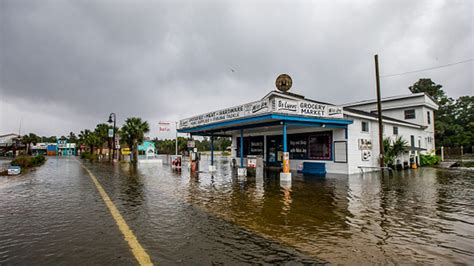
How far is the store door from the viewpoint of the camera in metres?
22.9

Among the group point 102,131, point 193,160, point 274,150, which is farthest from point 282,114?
point 102,131

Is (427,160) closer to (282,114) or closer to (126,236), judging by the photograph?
(282,114)

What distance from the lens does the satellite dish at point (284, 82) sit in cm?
2159

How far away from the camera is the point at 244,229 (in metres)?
5.58


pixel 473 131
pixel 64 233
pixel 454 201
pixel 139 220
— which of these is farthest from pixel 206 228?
pixel 473 131

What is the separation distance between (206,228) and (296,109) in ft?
34.2

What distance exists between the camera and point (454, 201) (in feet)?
27.5

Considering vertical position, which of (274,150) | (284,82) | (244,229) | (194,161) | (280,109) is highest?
(284,82)

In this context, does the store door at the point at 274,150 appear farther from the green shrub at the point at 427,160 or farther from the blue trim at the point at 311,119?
the green shrub at the point at 427,160

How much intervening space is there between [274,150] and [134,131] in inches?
863

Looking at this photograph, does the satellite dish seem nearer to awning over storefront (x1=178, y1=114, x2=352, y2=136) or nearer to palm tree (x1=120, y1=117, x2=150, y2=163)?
awning over storefront (x1=178, y1=114, x2=352, y2=136)

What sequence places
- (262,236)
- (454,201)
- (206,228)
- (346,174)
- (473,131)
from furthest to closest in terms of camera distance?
1. (473,131)
2. (346,174)
3. (454,201)
4. (206,228)
5. (262,236)

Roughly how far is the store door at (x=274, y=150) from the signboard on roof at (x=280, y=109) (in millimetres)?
7036

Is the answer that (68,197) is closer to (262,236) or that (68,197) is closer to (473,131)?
(262,236)
